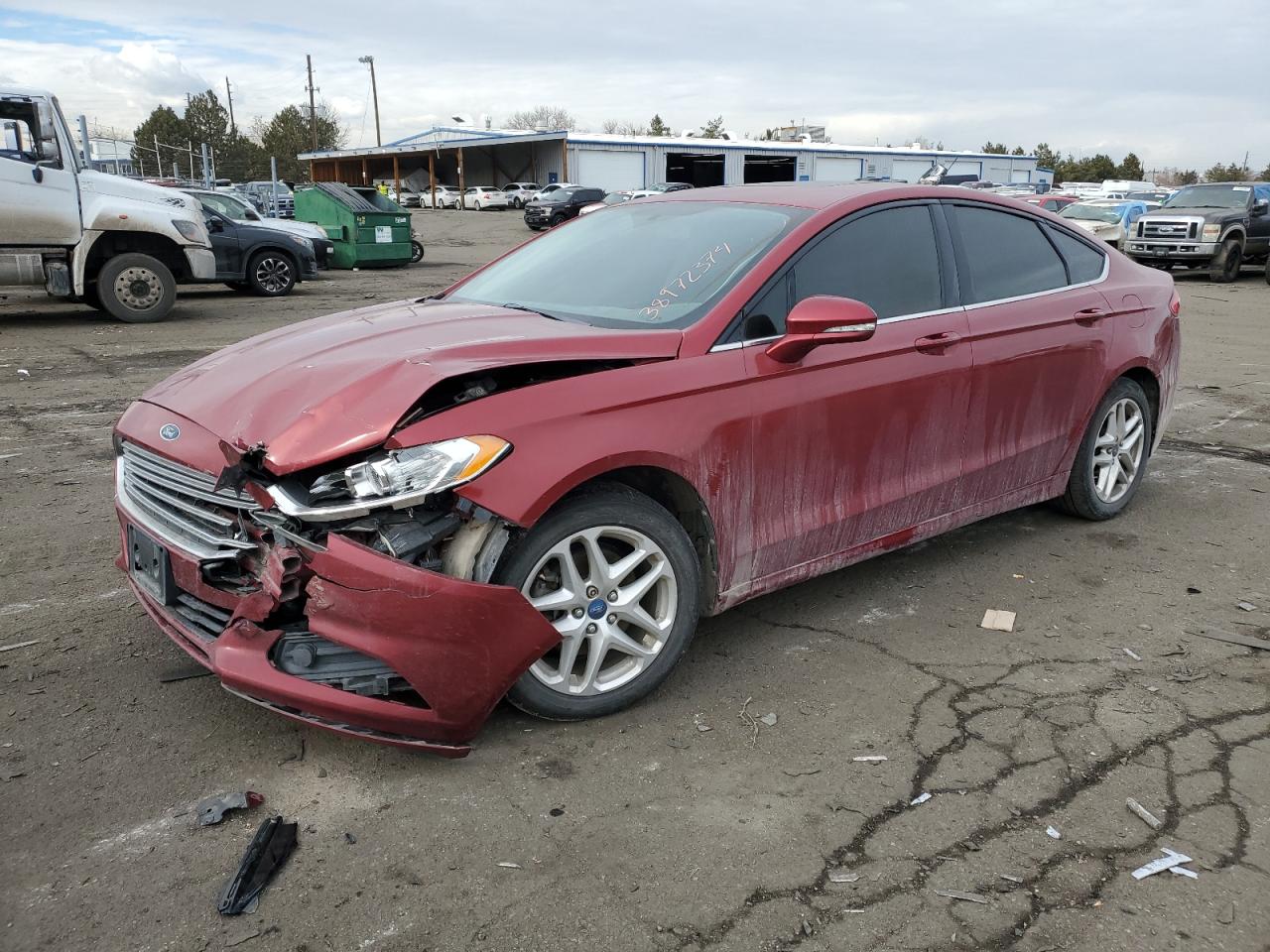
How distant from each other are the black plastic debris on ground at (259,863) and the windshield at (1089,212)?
77.8 ft

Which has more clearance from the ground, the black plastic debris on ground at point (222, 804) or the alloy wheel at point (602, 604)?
the alloy wheel at point (602, 604)

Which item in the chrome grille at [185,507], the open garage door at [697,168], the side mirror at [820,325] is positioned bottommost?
the chrome grille at [185,507]

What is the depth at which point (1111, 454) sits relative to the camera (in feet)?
16.9

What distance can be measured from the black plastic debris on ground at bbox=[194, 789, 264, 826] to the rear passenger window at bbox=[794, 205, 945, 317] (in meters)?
2.38

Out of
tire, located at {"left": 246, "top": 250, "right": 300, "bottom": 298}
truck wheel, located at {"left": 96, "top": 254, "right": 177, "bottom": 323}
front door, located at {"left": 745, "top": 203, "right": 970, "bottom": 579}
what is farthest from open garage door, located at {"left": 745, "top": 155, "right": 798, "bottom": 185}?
front door, located at {"left": 745, "top": 203, "right": 970, "bottom": 579}

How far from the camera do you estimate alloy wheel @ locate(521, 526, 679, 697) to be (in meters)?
3.02

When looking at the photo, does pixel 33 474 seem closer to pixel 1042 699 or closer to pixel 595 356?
pixel 595 356

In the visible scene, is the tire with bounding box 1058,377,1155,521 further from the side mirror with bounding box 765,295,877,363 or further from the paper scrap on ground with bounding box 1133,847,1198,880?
the paper scrap on ground with bounding box 1133,847,1198,880

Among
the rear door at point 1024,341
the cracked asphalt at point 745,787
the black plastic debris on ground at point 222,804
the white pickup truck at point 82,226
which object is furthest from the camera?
the white pickup truck at point 82,226

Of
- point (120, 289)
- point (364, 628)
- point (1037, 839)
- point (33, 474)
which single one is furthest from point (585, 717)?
point (120, 289)

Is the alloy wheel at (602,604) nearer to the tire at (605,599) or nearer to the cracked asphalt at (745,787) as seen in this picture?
the tire at (605,599)


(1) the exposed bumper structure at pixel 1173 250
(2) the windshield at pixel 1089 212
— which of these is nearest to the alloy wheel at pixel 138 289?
(1) the exposed bumper structure at pixel 1173 250

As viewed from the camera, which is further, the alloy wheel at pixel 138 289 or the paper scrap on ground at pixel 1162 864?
the alloy wheel at pixel 138 289

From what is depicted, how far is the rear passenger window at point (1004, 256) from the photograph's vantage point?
4340 mm
